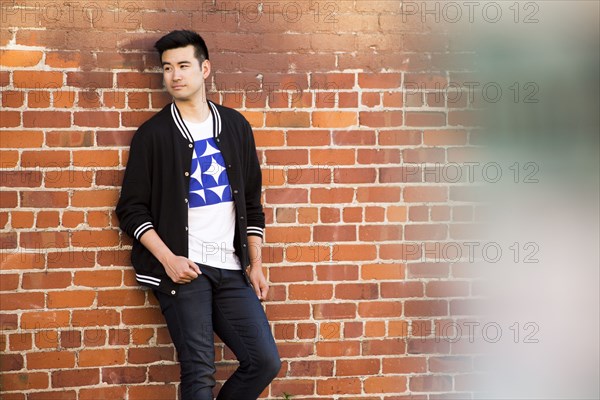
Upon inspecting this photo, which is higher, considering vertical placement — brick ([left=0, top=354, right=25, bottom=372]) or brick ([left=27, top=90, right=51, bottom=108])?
brick ([left=27, top=90, right=51, bottom=108])

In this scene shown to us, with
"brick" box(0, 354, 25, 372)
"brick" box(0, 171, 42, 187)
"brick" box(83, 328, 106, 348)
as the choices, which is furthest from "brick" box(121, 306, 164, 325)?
"brick" box(0, 171, 42, 187)

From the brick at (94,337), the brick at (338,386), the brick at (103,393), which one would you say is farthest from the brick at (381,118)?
the brick at (103,393)

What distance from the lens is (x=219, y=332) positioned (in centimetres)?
364

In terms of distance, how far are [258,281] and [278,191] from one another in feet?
1.57

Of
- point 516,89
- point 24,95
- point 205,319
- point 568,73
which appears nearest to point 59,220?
point 24,95

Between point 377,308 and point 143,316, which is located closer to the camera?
point 143,316

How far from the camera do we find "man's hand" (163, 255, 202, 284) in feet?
11.4

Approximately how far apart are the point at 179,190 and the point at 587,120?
7.14 ft

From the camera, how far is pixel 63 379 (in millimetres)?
3830

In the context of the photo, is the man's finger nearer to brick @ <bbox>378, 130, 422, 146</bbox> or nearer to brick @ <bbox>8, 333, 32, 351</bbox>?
brick @ <bbox>8, 333, 32, 351</bbox>

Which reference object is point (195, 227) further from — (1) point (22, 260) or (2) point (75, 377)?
(2) point (75, 377)

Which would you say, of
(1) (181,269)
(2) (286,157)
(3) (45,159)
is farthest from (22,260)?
(2) (286,157)

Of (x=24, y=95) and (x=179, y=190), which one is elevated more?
(x=24, y=95)

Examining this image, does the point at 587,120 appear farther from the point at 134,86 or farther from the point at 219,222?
the point at 134,86
